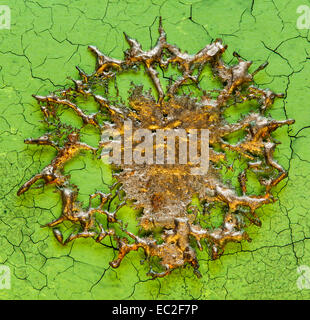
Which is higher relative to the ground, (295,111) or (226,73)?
(226,73)

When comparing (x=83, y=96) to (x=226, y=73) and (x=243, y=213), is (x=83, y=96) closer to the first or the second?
(x=226, y=73)

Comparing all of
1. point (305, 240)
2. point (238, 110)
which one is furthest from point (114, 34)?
point (305, 240)

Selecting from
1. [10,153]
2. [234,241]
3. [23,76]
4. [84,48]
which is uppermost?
[84,48]
